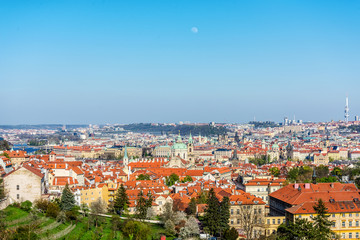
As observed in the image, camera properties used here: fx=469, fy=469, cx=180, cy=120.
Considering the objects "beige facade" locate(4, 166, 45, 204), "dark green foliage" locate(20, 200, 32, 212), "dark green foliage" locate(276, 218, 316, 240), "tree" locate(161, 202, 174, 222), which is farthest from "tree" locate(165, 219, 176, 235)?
"beige facade" locate(4, 166, 45, 204)

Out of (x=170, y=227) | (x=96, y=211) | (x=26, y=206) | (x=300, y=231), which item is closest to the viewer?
(x=300, y=231)

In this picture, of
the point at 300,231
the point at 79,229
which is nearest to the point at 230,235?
the point at 300,231

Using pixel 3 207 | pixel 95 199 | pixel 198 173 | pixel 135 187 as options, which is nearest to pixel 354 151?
pixel 198 173

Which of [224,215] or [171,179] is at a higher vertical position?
[224,215]

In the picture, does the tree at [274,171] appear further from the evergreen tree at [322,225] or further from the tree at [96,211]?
the evergreen tree at [322,225]

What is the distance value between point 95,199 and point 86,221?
266 inches

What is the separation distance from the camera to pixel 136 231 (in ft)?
107

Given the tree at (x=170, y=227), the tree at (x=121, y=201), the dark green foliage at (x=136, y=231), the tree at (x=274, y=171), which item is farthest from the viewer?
the tree at (x=274, y=171)

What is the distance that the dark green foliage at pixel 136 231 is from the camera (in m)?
32.1

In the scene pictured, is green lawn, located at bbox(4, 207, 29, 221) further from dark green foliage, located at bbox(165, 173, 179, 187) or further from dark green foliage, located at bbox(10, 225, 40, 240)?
dark green foliage, located at bbox(165, 173, 179, 187)

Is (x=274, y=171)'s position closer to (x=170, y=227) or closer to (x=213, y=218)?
(x=213, y=218)

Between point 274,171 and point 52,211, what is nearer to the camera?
point 52,211

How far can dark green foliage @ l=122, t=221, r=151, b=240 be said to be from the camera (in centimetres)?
3209

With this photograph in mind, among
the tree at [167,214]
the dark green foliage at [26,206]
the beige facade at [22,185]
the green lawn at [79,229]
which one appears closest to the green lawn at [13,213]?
the green lawn at [79,229]
